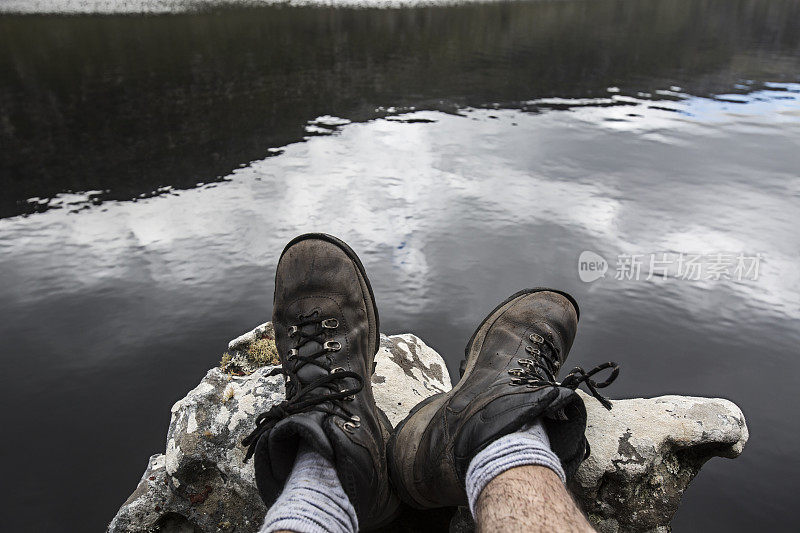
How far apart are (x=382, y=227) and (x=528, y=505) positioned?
4.00 m

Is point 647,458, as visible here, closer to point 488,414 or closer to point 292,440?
point 488,414

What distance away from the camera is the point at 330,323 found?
2617mm

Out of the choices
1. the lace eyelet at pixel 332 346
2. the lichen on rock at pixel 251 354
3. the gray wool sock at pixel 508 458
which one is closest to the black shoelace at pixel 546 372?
the gray wool sock at pixel 508 458

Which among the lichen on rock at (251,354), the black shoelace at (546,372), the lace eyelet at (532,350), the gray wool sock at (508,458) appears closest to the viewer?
the gray wool sock at (508,458)

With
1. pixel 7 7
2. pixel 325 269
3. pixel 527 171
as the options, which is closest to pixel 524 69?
pixel 527 171

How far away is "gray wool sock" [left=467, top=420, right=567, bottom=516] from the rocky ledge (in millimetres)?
547

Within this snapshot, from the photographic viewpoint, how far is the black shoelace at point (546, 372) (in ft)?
7.56

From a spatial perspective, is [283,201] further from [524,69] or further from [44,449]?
[524,69]

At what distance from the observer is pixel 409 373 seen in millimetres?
3199

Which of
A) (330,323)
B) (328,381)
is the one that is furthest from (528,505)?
(330,323)
